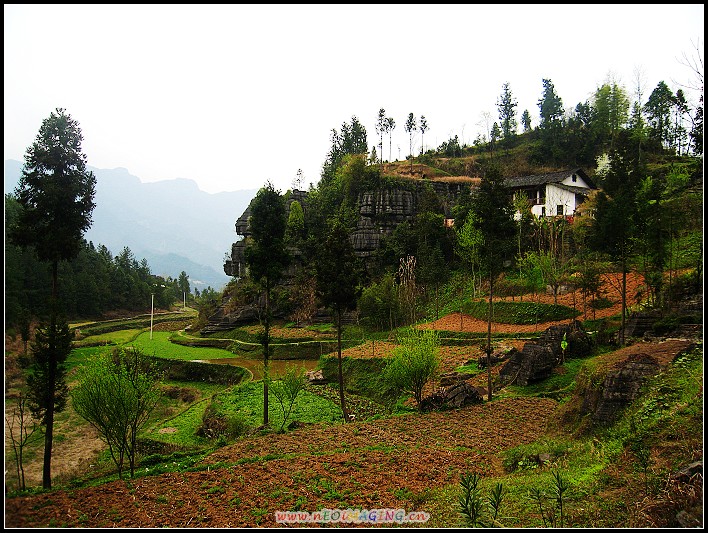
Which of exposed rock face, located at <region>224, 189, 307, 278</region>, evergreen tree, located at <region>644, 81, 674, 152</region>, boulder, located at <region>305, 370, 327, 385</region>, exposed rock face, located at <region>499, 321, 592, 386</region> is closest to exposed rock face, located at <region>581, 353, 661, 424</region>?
exposed rock face, located at <region>499, 321, 592, 386</region>

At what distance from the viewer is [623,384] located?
9188 mm

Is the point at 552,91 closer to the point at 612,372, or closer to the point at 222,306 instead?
the point at 222,306

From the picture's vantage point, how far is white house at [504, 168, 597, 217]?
4181cm

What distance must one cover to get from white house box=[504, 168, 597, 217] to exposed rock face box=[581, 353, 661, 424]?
3385 cm

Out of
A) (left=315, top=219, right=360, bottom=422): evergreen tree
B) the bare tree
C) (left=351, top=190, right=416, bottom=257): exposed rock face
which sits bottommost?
the bare tree

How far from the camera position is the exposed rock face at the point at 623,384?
894 cm

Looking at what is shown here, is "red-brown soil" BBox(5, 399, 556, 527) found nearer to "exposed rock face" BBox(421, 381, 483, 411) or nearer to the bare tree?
"exposed rock face" BBox(421, 381, 483, 411)

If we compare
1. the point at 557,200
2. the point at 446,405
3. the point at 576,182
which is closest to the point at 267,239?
the point at 446,405

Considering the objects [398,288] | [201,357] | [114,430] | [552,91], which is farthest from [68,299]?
[552,91]

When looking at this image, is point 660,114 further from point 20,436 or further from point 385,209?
point 20,436

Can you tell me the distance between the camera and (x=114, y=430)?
10.9 meters

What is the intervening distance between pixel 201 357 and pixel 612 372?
3276 centimetres

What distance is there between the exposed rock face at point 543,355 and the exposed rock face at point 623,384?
26.6 feet

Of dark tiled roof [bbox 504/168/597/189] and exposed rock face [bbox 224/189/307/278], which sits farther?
exposed rock face [bbox 224/189/307/278]
